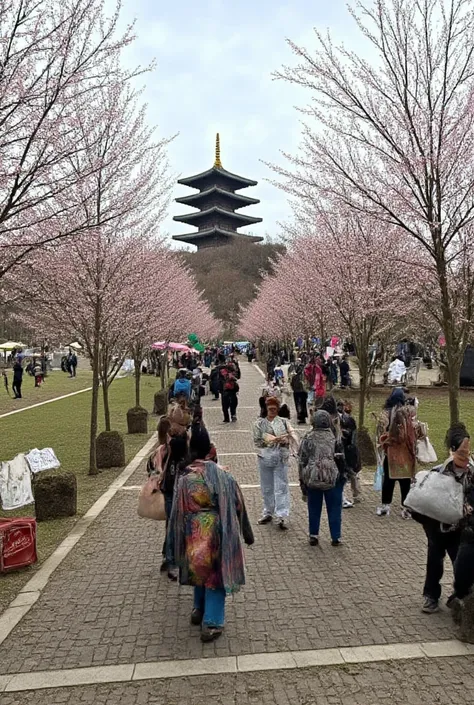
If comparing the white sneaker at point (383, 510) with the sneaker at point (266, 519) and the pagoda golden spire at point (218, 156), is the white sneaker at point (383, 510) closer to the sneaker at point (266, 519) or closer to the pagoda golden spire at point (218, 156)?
the sneaker at point (266, 519)

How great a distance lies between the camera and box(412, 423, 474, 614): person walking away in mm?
4355

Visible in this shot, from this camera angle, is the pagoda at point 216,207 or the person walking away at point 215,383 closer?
the person walking away at point 215,383

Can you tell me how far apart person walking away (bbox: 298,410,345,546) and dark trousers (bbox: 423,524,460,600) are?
4.91 feet

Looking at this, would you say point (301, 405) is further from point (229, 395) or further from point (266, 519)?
point (266, 519)

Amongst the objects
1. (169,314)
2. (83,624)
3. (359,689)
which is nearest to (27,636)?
(83,624)

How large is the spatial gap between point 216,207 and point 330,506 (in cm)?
9352

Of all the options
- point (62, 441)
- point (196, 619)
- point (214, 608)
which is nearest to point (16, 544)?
point (196, 619)

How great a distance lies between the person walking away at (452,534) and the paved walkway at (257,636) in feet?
0.59

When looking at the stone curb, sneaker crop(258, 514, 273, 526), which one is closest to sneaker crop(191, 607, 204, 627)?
the stone curb

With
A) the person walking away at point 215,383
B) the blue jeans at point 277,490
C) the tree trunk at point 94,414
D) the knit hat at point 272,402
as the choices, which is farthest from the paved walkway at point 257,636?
the person walking away at point 215,383

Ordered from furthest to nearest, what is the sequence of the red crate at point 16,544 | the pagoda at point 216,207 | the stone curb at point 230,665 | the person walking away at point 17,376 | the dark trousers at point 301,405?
the pagoda at point 216,207
the person walking away at point 17,376
the dark trousers at point 301,405
the red crate at point 16,544
the stone curb at point 230,665

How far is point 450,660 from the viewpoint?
393 centimetres

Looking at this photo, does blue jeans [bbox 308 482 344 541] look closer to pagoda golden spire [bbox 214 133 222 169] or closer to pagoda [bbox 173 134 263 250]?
pagoda [bbox 173 134 263 250]

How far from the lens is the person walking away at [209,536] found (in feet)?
13.9
